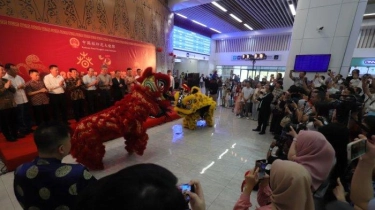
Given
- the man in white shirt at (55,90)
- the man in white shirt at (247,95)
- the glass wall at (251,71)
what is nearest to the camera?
the man in white shirt at (55,90)

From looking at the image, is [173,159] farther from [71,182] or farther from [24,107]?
[24,107]

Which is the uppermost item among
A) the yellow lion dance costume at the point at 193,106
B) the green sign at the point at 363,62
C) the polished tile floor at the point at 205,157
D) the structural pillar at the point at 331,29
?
the structural pillar at the point at 331,29

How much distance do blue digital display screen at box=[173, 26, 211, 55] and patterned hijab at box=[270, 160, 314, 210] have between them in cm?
1200

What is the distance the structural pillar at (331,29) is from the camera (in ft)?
16.7

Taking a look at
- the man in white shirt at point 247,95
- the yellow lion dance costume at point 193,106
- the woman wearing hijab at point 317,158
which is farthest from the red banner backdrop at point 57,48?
the woman wearing hijab at point 317,158

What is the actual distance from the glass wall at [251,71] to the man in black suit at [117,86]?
11.2 m

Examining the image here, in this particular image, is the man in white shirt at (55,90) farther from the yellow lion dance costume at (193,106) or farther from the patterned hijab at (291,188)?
the patterned hijab at (291,188)

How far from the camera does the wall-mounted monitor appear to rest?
5516mm

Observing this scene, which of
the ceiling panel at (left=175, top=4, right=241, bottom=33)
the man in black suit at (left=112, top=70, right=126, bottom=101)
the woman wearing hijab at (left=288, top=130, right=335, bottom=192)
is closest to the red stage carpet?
the man in black suit at (left=112, top=70, right=126, bottom=101)

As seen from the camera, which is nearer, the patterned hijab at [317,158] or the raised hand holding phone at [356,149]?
the raised hand holding phone at [356,149]

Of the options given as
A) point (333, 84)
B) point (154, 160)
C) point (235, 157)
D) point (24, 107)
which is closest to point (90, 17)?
point (24, 107)

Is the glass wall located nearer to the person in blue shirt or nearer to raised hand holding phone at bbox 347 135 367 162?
raised hand holding phone at bbox 347 135 367 162

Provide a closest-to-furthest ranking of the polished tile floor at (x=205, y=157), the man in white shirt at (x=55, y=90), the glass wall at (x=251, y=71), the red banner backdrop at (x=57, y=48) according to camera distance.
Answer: the polished tile floor at (x=205, y=157) → the red banner backdrop at (x=57, y=48) → the man in white shirt at (x=55, y=90) → the glass wall at (x=251, y=71)

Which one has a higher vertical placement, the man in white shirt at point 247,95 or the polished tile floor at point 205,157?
the man in white shirt at point 247,95
